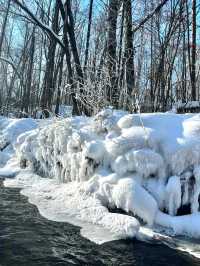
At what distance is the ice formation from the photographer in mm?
5754

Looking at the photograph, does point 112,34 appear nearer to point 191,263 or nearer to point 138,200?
point 138,200

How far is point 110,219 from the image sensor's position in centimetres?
565

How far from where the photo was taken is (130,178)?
6109mm

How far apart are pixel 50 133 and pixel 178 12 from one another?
9389 mm

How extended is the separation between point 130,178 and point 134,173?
0.53ft

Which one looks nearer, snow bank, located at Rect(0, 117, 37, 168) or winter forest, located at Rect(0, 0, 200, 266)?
winter forest, located at Rect(0, 0, 200, 266)

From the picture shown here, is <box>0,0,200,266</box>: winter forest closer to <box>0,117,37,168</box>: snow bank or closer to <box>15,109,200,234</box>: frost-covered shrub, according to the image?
<box>15,109,200,234</box>: frost-covered shrub

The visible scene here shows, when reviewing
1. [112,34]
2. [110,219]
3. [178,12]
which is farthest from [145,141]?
[178,12]

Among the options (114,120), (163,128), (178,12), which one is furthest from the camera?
(178,12)

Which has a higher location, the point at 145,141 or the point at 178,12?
the point at 178,12

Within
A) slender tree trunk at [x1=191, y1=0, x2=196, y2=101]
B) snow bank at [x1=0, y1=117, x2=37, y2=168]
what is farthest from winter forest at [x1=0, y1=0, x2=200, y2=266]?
slender tree trunk at [x1=191, y1=0, x2=196, y2=101]

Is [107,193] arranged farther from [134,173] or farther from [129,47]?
[129,47]

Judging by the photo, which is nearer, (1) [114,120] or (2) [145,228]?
(2) [145,228]

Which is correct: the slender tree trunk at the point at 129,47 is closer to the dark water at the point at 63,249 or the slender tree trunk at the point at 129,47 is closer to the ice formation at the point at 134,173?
the ice formation at the point at 134,173
